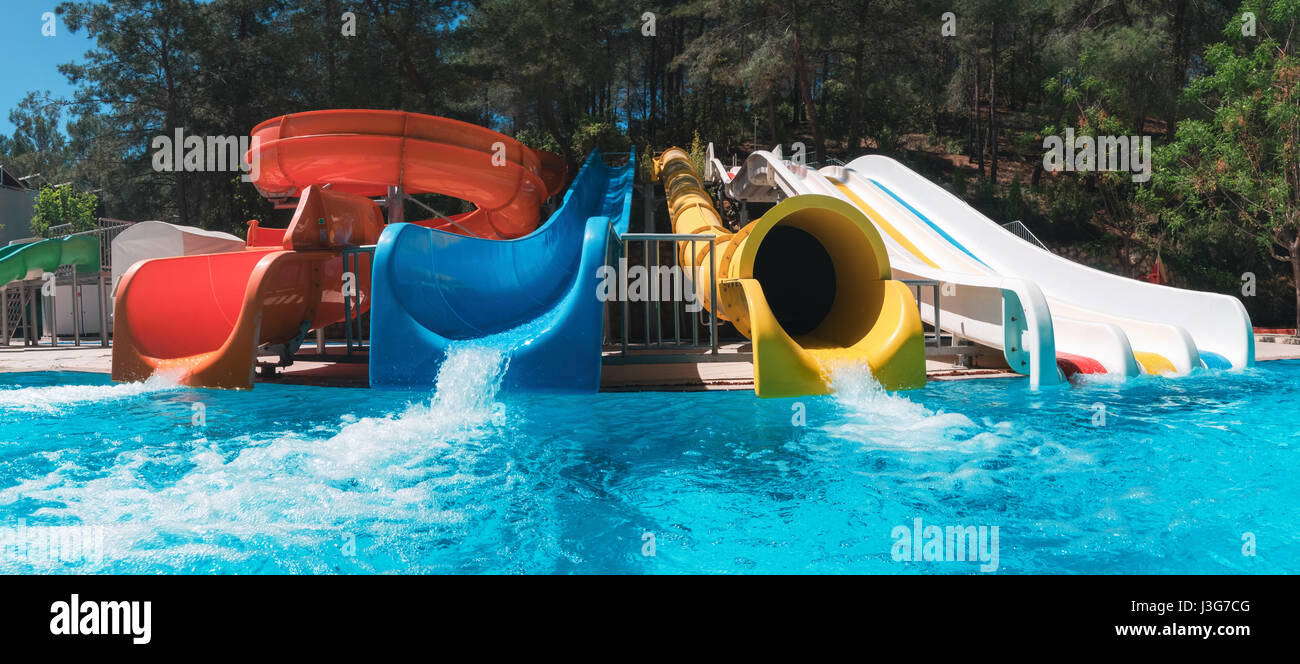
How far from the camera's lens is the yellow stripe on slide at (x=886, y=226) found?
865 cm

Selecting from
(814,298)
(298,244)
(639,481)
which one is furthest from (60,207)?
(639,481)

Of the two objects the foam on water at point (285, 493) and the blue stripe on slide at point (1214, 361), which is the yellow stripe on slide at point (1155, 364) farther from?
the foam on water at point (285, 493)

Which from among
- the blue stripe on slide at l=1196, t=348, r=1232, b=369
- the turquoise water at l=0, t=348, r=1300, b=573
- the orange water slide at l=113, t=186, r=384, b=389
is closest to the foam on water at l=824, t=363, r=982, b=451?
the turquoise water at l=0, t=348, r=1300, b=573

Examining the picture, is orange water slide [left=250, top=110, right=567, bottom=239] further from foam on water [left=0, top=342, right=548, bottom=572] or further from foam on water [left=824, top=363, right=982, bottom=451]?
foam on water [left=824, top=363, right=982, bottom=451]

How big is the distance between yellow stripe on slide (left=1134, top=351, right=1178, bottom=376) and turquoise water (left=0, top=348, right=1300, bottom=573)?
3.40 ft

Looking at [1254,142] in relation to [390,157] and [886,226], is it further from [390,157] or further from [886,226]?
[390,157]

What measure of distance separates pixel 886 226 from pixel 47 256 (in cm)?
A: 1316

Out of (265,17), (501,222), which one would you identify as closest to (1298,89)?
(501,222)

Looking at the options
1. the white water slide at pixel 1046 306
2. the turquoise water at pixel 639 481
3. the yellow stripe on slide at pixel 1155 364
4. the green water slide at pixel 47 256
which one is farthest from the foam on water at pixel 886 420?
the green water slide at pixel 47 256

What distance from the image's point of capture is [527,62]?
54.9 feet

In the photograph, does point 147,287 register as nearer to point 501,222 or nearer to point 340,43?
point 501,222

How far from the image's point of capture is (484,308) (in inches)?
242

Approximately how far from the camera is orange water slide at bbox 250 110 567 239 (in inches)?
307
